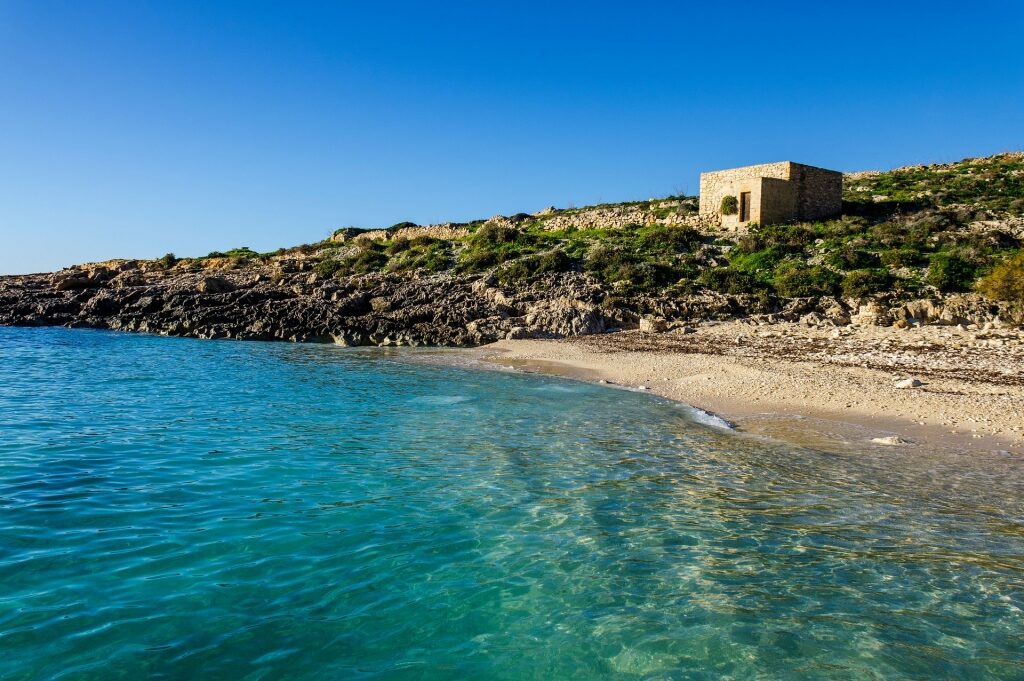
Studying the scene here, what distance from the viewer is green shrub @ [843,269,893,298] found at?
96.8ft

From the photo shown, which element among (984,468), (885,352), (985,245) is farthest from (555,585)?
(985,245)

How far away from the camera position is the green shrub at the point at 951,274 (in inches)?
1146

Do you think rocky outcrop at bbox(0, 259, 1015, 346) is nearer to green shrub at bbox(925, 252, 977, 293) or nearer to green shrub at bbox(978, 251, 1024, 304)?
green shrub at bbox(978, 251, 1024, 304)

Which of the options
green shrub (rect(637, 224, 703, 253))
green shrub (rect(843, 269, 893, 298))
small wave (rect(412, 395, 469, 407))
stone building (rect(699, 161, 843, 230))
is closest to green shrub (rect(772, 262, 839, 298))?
green shrub (rect(843, 269, 893, 298))

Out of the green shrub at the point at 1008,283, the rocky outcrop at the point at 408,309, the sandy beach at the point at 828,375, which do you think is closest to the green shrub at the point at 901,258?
the rocky outcrop at the point at 408,309

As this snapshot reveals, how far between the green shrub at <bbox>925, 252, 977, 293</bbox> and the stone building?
1277 cm

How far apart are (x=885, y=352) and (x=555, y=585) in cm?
1857

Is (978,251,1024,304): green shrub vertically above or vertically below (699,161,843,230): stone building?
below

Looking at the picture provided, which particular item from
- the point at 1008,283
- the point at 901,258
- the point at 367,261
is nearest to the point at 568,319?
the point at 1008,283

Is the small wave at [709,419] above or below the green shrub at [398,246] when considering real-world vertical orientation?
below

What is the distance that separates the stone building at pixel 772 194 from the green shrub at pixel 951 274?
41.9 feet

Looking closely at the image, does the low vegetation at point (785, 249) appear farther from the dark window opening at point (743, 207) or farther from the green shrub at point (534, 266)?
the dark window opening at point (743, 207)

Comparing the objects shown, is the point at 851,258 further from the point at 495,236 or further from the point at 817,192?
the point at 495,236

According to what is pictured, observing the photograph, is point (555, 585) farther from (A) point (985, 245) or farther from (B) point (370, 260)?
(B) point (370, 260)
